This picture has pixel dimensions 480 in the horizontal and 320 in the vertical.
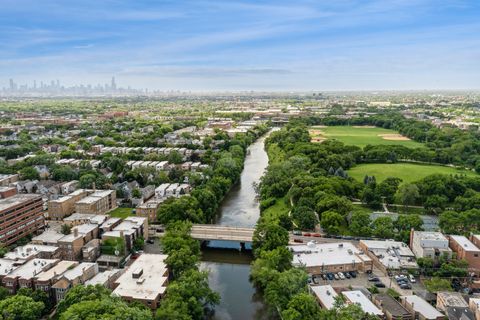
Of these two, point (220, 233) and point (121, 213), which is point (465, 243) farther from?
point (121, 213)

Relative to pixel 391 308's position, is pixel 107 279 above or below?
above

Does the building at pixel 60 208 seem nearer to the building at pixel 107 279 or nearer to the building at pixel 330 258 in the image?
the building at pixel 107 279

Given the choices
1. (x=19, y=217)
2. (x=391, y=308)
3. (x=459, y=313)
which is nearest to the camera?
(x=459, y=313)

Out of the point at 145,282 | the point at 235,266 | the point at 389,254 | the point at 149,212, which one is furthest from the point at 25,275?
the point at 389,254

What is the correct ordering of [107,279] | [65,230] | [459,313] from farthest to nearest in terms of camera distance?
[65,230], [107,279], [459,313]

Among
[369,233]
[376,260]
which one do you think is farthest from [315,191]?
[376,260]
